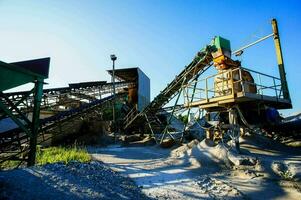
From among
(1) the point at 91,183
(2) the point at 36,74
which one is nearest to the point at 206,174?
(1) the point at 91,183

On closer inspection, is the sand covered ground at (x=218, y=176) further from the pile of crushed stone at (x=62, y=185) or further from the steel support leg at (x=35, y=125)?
the steel support leg at (x=35, y=125)

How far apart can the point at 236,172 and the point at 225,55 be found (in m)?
7.41

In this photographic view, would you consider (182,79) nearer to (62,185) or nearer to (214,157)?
(214,157)

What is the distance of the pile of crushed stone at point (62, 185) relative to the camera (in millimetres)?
3971

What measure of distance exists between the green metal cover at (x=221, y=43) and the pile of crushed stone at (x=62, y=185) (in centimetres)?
1059

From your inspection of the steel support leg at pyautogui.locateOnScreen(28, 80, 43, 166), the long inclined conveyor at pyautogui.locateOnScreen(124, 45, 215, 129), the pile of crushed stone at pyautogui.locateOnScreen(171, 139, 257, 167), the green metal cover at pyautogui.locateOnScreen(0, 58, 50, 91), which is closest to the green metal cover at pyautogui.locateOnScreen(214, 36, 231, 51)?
the long inclined conveyor at pyautogui.locateOnScreen(124, 45, 215, 129)

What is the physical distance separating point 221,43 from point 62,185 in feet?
39.8

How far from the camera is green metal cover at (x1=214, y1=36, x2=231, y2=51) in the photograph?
1317 centimetres

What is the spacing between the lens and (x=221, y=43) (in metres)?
13.2

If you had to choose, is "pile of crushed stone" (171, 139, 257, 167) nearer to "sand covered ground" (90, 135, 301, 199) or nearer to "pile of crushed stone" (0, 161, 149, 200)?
"sand covered ground" (90, 135, 301, 199)

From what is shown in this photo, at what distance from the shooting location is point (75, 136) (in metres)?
18.3

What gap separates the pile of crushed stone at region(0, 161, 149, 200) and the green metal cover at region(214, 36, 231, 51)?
10586 mm

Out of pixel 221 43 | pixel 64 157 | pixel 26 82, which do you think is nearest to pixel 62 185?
pixel 64 157

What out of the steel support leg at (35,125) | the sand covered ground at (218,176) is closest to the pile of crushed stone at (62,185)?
the sand covered ground at (218,176)
